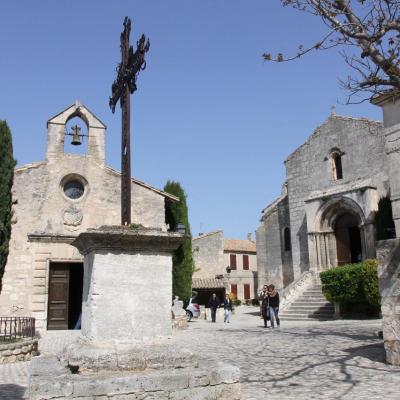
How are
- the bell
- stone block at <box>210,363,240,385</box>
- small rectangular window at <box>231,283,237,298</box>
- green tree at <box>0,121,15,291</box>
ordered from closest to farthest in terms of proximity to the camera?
stone block at <box>210,363,240,385</box> < green tree at <box>0,121,15,291</box> < the bell < small rectangular window at <box>231,283,237,298</box>

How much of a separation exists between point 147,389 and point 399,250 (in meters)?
→ 5.09

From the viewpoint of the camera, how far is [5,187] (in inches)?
517

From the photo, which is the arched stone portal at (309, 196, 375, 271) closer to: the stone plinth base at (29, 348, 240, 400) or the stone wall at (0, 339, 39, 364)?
the stone wall at (0, 339, 39, 364)

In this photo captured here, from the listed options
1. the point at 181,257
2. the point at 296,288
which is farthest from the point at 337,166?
the point at 181,257

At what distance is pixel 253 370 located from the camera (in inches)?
297

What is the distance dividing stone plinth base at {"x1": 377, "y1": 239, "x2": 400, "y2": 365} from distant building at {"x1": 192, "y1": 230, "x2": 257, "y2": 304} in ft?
84.7

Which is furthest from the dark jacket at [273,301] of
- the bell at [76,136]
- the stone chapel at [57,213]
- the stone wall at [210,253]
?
the stone wall at [210,253]

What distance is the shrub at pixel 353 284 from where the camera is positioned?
1570 centimetres

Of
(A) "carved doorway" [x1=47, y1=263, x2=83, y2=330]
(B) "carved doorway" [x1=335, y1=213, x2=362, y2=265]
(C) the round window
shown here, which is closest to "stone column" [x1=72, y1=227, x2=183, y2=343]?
(A) "carved doorway" [x1=47, y1=263, x2=83, y2=330]

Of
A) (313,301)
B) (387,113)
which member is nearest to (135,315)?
(387,113)

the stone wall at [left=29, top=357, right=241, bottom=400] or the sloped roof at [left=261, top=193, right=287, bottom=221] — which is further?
the sloped roof at [left=261, top=193, right=287, bottom=221]

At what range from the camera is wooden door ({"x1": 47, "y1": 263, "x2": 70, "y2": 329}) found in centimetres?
1653

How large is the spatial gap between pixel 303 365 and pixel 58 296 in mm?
11531

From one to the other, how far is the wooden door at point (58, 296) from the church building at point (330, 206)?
431 inches
